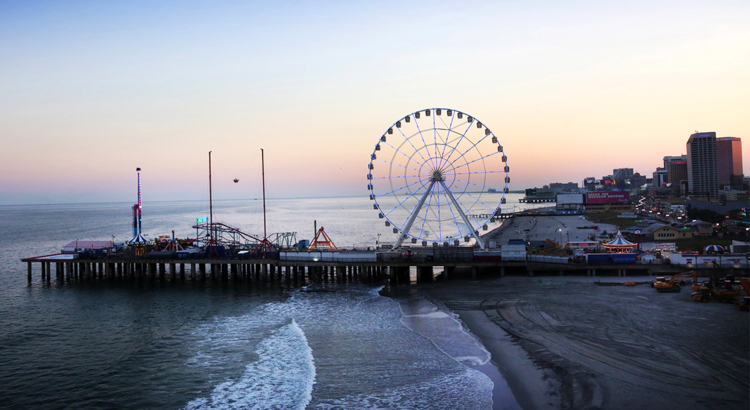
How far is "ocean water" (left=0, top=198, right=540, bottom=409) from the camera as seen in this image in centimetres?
2028

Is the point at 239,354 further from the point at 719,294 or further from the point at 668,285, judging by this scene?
the point at 719,294

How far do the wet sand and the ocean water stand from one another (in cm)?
190

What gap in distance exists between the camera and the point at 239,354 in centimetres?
2575

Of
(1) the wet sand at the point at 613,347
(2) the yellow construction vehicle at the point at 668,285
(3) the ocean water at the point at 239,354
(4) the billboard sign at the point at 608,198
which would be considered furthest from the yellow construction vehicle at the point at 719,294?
(4) the billboard sign at the point at 608,198

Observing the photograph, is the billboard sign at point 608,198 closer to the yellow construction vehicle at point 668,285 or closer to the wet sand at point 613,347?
the yellow construction vehicle at point 668,285

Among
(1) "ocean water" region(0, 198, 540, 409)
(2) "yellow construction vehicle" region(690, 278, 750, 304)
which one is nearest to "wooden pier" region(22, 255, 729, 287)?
(1) "ocean water" region(0, 198, 540, 409)

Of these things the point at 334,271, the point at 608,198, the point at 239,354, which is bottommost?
the point at 239,354

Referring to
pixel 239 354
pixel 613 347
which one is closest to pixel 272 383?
pixel 239 354

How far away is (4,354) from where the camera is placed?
27188mm

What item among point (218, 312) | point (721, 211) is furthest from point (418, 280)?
point (721, 211)

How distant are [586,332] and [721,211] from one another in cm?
9698

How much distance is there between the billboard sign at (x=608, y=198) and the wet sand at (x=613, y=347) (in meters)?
137

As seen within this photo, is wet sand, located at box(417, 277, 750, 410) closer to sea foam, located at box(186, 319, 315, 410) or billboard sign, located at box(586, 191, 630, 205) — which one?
sea foam, located at box(186, 319, 315, 410)

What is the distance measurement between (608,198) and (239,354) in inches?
6374
